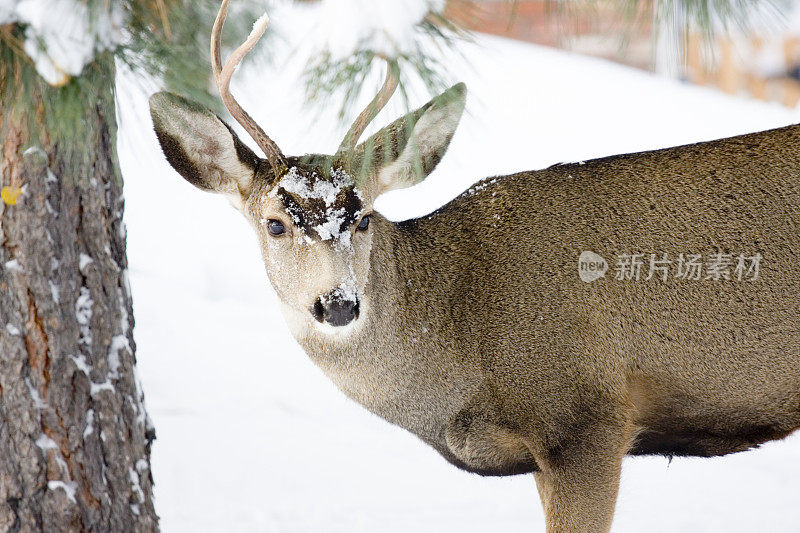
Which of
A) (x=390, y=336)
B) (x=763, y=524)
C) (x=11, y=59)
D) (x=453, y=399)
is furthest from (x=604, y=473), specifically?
(x=11, y=59)

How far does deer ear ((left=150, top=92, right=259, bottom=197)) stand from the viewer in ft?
10.5

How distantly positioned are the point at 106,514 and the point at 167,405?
243 centimetres

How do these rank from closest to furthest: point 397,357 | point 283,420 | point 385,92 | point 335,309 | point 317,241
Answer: point 385,92
point 335,309
point 317,241
point 397,357
point 283,420

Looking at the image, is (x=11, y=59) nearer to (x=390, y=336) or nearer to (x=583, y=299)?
(x=390, y=336)

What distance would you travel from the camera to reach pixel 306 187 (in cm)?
333

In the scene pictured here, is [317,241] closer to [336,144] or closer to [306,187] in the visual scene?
[306,187]

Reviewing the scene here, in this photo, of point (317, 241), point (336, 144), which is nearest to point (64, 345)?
point (317, 241)

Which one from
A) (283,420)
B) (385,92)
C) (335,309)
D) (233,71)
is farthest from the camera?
(283,420)

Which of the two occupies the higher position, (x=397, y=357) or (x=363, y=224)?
(x=363, y=224)

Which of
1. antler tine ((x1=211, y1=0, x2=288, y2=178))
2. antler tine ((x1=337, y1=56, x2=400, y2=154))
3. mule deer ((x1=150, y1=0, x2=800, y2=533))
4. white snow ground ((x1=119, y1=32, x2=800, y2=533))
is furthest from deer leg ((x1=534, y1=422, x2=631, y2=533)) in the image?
antler tine ((x1=337, y1=56, x2=400, y2=154))

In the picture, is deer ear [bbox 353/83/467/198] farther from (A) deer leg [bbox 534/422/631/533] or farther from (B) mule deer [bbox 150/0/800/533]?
(A) deer leg [bbox 534/422/631/533]

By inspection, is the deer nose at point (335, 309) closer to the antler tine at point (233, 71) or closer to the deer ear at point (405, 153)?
the deer ear at point (405, 153)

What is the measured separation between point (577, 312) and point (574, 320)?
0.04 m

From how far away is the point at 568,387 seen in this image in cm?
356
